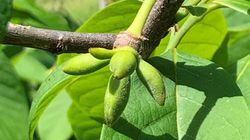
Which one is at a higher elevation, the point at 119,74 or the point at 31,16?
the point at 119,74

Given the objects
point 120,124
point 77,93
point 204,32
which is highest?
point 120,124

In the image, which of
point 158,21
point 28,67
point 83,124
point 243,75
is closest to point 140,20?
point 158,21

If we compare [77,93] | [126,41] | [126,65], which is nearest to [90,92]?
[77,93]

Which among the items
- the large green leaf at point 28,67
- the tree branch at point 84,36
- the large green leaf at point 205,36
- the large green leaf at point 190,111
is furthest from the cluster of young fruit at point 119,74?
the large green leaf at point 28,67

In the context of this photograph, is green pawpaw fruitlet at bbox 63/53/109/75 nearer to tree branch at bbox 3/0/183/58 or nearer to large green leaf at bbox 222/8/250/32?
tree branch at bbox 3/0/183/58

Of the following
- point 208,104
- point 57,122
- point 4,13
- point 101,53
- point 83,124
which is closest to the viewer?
point 4,13

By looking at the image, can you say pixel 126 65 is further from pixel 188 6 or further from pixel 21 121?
pixel 21 121

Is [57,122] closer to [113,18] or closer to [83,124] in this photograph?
[83,124]
